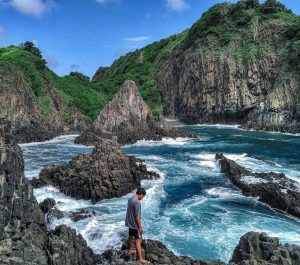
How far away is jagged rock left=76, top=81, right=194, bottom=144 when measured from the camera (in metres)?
78.4

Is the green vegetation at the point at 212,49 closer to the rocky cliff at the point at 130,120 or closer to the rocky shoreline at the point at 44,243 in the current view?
the rocky cliff at the point at 130,120

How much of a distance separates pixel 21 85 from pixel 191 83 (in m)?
49.7

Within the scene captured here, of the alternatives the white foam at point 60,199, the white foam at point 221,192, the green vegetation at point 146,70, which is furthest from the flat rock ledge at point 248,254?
the green vegetation at point 146,70

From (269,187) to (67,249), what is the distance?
909 inches

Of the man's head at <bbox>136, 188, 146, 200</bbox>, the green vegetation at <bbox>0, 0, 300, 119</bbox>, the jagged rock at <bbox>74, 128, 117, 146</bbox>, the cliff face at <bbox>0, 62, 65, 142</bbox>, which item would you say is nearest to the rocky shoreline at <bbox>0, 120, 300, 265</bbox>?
the man's head at <bbox>136, 188, 146, 200</bbox>

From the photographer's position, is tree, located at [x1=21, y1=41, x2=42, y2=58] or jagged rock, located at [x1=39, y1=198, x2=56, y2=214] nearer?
jagged rock, located at [x1=39, y1=198, x2=56, y2=214]

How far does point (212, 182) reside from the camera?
44812 millimetres

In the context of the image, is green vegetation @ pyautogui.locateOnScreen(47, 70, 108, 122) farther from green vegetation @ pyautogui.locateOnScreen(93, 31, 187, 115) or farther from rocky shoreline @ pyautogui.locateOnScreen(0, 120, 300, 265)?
rocky shoreline @ pyautogui.locateOnScreen(0, 120, 300, 265)

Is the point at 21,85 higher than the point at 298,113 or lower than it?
higher

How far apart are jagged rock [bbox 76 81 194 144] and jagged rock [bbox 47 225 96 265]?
5255cm

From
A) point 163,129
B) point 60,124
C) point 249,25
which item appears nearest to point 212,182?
point 163,129

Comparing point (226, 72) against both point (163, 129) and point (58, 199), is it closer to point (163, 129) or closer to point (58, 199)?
point (163, 129)

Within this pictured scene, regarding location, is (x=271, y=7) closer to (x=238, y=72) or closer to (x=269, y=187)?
(x=238, y=72)

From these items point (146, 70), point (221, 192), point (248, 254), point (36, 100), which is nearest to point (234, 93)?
point (146, 70)
